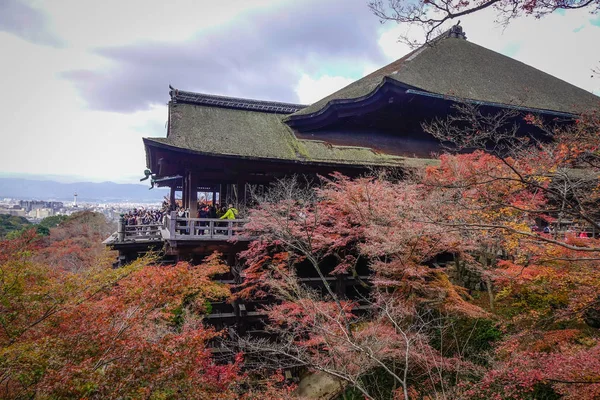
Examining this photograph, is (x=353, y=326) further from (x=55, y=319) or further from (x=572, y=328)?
(x=55, y=319)

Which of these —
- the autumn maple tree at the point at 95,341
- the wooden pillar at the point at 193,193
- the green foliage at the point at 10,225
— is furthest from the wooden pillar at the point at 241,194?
the green foliage at the point at 10,225

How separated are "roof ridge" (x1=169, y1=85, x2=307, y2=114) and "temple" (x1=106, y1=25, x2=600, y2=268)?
40 mm

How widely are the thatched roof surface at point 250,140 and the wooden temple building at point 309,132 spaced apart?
0.03 metres

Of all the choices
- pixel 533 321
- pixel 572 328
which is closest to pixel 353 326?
pixel 533 321

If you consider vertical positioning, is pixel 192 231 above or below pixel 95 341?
above

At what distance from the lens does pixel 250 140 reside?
11156 millimetres

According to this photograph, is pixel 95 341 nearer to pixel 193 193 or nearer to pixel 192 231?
pixel 192 231

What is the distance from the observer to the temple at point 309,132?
32.9 feet

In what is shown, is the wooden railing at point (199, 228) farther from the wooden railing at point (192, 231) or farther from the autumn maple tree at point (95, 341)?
the autumn maple tree at point (95, 341)

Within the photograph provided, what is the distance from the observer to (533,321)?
726 cm

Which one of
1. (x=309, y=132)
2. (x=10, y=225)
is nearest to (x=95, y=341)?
(x=309, y=132)

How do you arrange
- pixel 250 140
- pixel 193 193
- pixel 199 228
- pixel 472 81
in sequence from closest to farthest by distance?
pixel 199 228, pixel 193 193, pixel 250 140, pixel 472 81

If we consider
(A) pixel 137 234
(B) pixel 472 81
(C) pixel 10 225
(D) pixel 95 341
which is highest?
(B) pixel 472 81

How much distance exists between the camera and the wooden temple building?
1003 centimetres
